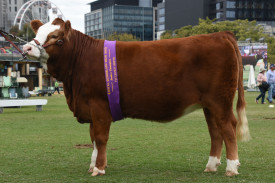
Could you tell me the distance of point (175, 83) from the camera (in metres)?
6.13

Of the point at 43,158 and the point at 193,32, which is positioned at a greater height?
the point at 193,32

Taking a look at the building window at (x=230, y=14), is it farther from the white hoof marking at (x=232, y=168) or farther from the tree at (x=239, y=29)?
the white hoof marking at (x=232, y=168)

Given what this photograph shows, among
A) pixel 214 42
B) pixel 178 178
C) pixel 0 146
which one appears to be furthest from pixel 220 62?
pixel 0 146

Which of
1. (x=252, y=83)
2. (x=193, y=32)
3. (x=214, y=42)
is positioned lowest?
(x=252, y=83)

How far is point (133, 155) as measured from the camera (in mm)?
7836

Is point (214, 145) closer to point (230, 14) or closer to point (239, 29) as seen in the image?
point (239, 29)

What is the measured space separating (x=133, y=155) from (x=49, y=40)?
2844mm

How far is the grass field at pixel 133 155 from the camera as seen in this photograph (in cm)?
600

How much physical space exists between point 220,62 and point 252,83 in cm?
3154

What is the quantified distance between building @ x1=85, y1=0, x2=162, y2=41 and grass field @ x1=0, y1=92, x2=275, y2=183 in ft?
445

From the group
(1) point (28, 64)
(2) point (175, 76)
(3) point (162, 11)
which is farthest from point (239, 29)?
(2) point (175, 76)

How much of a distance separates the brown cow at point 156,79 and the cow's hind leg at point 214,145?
0.03 meters

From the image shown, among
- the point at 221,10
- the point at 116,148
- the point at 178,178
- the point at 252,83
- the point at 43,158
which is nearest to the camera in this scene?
the point at 178,178

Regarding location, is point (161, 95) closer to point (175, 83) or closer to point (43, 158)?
point (175, 83)
